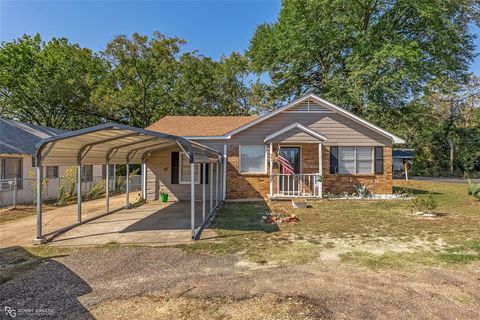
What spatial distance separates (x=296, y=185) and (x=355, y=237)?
6.16m

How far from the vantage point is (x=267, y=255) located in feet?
17.1

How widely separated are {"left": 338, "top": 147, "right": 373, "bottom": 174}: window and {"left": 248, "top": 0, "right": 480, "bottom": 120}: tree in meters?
6.25

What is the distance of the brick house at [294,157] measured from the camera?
41.1ft

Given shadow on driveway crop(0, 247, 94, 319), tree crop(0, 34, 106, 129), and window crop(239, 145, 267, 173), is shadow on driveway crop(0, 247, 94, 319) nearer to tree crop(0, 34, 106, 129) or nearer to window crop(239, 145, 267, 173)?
window crop(239, 145, 267, 173)

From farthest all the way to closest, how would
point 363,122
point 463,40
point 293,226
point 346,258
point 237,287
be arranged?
point 463,40 < point 363,122 < point 293,226 < point 346,258 < point 237,287

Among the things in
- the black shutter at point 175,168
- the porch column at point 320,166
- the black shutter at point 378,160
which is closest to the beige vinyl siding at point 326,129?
the black shutter at point 378,160

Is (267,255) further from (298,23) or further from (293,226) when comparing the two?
(298,23)

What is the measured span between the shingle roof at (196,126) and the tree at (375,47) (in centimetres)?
831

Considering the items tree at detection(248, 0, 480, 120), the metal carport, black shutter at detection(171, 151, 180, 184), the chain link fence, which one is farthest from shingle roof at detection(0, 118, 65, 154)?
tree at detection(248, 0, 480, 120)

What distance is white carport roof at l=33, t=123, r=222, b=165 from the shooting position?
588 centimetres

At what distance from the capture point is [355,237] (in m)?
6.45

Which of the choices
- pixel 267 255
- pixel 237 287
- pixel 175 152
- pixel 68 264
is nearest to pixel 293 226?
pixel 267 255

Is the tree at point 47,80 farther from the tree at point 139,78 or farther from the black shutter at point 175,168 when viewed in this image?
the black shutter at point 175,168

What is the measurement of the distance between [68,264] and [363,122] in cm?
1198
